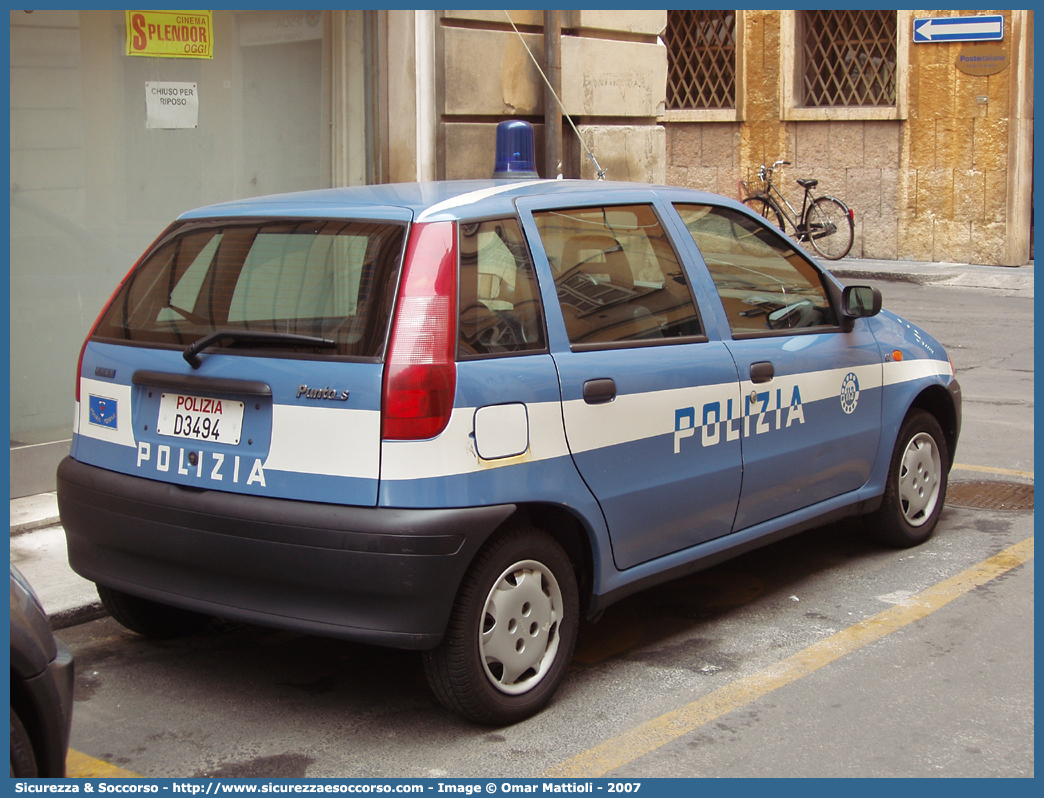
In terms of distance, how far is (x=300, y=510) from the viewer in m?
3.58

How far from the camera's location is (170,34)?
7.38 metres

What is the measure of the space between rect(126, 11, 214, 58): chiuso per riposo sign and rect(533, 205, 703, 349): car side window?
3988 millimetres

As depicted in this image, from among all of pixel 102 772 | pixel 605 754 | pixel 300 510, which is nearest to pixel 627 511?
pixel 605 754

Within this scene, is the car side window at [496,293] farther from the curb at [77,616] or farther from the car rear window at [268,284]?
the curb at [77,616]

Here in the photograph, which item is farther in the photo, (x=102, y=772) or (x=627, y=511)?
(x=627, y=511)

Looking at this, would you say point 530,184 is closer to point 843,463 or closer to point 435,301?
point 435,301

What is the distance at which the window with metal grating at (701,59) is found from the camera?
66.2 feet

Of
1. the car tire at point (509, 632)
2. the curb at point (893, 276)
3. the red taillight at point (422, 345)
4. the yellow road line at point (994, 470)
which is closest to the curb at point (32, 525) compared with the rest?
the car tire at point (509, 632)

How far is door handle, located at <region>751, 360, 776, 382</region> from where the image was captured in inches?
182

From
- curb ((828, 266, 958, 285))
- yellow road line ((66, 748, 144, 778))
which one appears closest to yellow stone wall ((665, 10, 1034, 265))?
curb ((828, 266, 958, 285))

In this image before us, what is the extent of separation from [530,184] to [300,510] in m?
1.44

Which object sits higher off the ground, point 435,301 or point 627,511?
point 435,301
